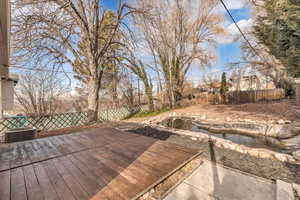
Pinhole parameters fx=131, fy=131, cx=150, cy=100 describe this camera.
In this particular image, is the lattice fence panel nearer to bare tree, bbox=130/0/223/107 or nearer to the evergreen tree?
bare tree, bbox=130/0/223/107

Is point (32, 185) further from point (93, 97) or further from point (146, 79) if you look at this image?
point (146, 79)

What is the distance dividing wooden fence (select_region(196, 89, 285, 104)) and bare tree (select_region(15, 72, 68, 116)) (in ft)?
38.0

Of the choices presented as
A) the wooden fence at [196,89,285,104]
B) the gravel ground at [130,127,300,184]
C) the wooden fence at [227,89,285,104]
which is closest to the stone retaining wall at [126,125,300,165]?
the gravel ground at [130,127,300,184]

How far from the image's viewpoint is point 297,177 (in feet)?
6.18

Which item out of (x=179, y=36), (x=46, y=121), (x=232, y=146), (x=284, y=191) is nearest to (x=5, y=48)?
(x=46, y=121)

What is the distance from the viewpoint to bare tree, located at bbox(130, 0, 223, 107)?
9.52 meters

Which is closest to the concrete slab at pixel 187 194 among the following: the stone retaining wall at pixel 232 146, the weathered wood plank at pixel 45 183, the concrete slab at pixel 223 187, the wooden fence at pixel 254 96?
the concrete slab at pixel 223 187

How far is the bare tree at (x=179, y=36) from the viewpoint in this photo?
952 centimetres

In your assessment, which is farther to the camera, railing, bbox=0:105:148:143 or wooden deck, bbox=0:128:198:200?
railing, bbox=0:105:148:143

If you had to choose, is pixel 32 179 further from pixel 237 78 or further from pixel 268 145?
pixel 237 78

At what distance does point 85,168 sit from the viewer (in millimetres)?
1787

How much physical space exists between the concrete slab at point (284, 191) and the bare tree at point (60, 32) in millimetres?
6093

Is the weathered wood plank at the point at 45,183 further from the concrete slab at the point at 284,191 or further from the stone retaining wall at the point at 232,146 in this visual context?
the stone retaining wall at the point at 232,146

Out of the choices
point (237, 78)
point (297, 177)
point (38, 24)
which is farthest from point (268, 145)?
A: point (237, 78)
